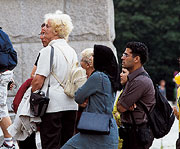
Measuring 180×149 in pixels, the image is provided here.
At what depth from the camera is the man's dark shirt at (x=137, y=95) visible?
4.40 m

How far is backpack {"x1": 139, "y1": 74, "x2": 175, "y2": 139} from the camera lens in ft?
14.9

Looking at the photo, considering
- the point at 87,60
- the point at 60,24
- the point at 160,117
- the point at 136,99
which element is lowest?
the point at 160,117

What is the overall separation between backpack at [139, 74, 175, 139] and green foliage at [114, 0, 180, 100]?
1023 inches

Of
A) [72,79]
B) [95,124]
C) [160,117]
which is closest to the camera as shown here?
[95,124]

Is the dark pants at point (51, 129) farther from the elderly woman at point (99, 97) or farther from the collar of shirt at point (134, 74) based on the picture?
the collar of shirt at point (134, 74)

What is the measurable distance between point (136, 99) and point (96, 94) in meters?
0.46

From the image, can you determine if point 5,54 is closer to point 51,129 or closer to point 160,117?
point 51,129

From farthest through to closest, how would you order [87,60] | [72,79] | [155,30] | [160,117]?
1. [155,30]
2. [87,60]
3. [72,79]
4. [160,117]

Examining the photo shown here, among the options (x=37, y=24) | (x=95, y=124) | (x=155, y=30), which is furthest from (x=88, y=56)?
(x=155, y=30)

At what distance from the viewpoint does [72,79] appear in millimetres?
4930

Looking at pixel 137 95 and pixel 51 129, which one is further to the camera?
pixel 51 129

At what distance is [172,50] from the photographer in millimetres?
31125

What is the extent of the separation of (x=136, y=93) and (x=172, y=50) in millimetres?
27270

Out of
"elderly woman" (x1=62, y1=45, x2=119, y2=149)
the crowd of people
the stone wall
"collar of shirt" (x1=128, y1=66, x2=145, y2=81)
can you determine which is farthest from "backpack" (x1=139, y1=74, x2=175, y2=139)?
the stone wall
